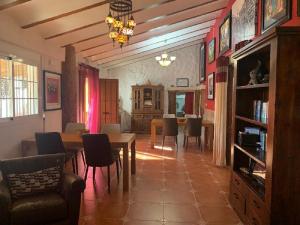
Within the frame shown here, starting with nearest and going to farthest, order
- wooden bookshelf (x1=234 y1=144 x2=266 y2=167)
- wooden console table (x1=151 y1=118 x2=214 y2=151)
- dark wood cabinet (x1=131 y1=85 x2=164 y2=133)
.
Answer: wooden bookshelf (x1=234 y1=144 x2=266 y2=167)
wooden console table (x1=151 y1=118 x2=214 y2=151)
dark wood cabinet (x1=131 y1=85 x2=164 y2=133)

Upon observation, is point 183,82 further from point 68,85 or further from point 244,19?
point 244,19

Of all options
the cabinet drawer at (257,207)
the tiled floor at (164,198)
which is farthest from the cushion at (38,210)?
the cabinet drawer at (257,207)

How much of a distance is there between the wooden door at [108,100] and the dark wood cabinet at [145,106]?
1055 millimetres

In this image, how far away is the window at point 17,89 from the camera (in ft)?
11.4

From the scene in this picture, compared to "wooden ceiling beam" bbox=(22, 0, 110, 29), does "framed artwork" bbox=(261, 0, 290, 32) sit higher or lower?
lower

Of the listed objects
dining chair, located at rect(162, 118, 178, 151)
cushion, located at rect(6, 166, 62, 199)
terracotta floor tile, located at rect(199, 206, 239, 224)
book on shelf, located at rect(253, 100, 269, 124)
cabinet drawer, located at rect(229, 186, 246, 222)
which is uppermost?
book on shelf, located at rect(253, 100, 269, 124)

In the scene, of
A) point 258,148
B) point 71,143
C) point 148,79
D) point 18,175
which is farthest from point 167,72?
point 18,175

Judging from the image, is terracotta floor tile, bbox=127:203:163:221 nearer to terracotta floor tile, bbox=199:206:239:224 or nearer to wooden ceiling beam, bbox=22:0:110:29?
terracotta floor tile, bbox=199:206:239:224

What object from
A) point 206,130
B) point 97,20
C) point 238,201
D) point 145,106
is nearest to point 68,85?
point 97,20

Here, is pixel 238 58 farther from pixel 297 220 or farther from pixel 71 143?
pixel 71 143

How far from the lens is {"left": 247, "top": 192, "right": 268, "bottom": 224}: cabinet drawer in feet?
7.23

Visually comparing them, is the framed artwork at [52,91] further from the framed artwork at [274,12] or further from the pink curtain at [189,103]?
the pink curtain at [189,103]

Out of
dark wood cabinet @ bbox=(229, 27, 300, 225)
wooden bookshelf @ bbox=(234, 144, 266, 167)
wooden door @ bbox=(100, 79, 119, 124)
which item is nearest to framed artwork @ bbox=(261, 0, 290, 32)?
dark wood cabinet @ bbox=(229, 27, 300, 225)

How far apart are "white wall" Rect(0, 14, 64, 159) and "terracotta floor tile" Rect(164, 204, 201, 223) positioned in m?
2.33
